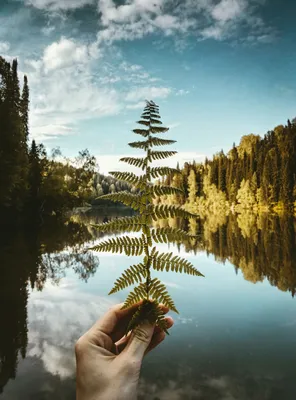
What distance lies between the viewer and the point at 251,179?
6981 centimetres

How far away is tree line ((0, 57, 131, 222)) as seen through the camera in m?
21.3

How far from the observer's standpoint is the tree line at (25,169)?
69.8ft

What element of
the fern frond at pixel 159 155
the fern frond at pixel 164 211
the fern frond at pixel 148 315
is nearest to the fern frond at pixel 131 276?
the fern frond at pixel 148 315

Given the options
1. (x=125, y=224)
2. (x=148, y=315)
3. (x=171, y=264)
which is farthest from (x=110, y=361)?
(x=125, y=224)

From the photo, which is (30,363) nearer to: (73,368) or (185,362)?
(73,368)

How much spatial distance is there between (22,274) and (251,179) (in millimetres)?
66317

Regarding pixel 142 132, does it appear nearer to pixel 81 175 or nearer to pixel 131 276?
pixel 131 276

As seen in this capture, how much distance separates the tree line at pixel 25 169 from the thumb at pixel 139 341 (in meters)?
10.4

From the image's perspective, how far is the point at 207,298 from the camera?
9.19 m

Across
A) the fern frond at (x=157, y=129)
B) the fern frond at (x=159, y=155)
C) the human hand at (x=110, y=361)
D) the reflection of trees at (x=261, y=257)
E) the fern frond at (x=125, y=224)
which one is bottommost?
the reflection of trees at (x=261, y=257)

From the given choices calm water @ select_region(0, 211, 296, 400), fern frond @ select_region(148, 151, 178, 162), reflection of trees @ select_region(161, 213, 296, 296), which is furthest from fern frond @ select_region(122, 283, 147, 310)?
reflection of trees @ select_region(161, 213, 296, 296)

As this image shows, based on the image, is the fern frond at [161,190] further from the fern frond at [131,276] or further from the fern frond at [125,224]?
the fern frond at [131,276]

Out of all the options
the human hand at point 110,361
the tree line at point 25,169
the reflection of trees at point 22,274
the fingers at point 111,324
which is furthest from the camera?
the tree line at point 25,169

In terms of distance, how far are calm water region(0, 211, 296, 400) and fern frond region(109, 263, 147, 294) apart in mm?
1756
